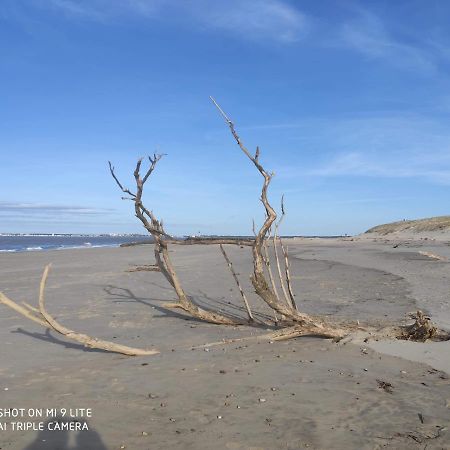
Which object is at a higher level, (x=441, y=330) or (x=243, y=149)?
(x=243, y=149)

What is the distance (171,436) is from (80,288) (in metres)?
10.1

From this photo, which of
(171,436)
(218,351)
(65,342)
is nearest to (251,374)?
(218,351)

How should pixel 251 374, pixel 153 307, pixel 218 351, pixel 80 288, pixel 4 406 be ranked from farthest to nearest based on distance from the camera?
pixel 80 288 < pixel 153 307 < pixel 218 351 < pixel 251 374 < pixel 4 406

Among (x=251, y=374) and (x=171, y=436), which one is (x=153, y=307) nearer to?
(x=251, y=374)

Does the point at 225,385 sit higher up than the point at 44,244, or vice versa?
the point at 44,244

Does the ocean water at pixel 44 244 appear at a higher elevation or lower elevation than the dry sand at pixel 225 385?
higher

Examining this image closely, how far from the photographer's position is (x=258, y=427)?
3.95 meters

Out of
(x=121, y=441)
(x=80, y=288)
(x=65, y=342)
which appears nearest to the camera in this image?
(x=121, y=441)

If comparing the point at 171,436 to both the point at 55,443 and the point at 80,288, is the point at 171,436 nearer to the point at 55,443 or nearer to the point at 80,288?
the point at 55,443

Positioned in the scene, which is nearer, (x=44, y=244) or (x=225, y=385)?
(x=225, y=385)

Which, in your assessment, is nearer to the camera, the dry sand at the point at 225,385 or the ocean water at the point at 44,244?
the dry sand at the point at 225,385

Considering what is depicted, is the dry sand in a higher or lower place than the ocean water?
lower

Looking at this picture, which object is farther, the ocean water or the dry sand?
the ocean water

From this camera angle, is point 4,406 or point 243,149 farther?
point 243,149
